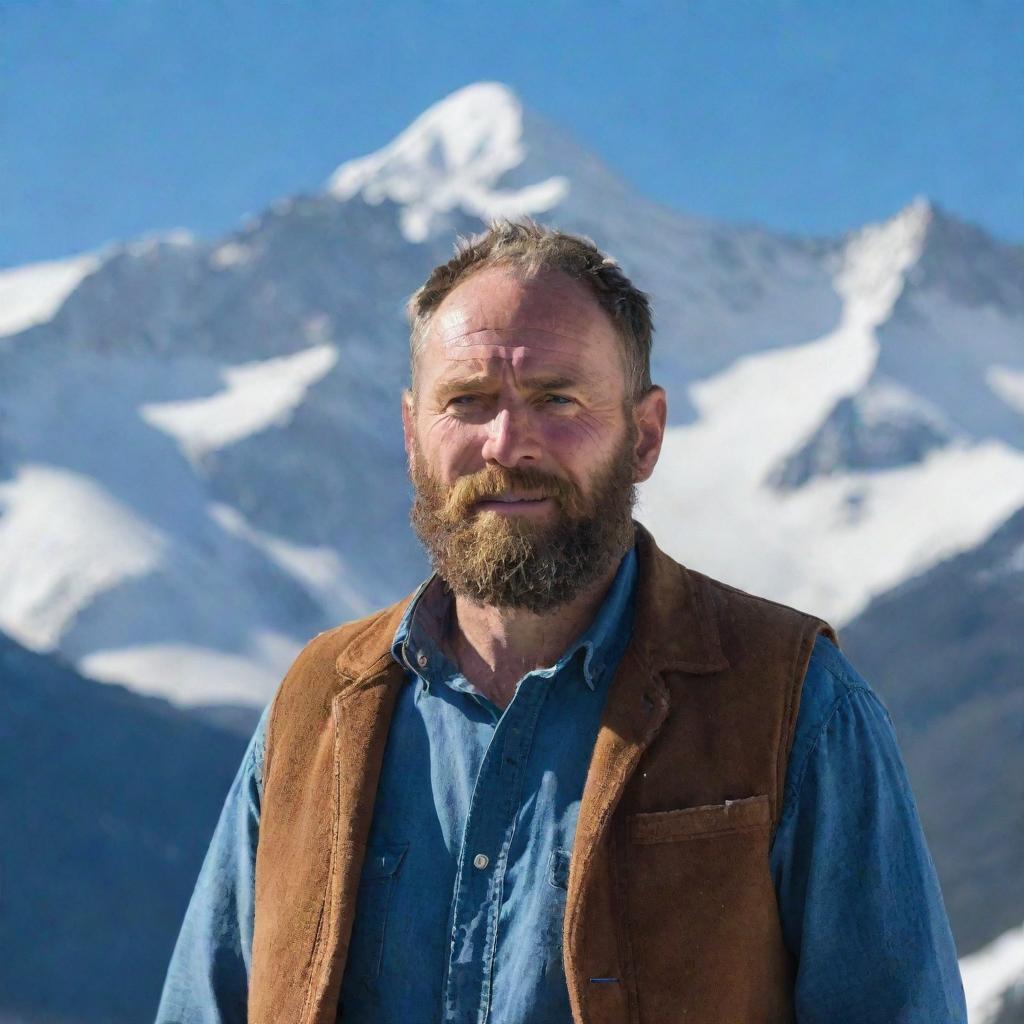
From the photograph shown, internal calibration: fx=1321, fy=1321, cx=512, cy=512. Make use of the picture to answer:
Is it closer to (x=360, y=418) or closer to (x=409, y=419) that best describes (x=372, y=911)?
(x=409, y=419)

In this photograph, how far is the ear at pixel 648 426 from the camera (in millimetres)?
2320

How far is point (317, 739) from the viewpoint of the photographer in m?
2.29

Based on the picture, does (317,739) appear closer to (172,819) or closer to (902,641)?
(172,819)

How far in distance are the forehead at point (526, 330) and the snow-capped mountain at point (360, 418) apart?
42.4m

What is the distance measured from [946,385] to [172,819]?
44.5 meters

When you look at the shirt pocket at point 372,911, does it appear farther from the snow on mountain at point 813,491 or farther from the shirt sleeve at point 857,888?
the snow on mountain at point 813,491

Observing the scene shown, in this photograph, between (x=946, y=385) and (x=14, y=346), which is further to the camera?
(x=946, y=385)

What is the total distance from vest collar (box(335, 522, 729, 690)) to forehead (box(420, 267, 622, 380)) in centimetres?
33

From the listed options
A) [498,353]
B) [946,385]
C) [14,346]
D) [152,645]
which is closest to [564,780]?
[498,353]

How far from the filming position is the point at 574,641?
7.20 ft

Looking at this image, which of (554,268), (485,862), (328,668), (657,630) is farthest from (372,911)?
(554,268)

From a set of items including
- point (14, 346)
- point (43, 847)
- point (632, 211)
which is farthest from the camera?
point (632, 211)

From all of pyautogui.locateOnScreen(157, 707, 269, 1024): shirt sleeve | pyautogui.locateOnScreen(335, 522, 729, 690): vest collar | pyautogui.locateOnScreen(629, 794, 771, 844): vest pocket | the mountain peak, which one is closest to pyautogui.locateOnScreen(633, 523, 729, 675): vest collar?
pyautogui.locateOnScreen(335, 522, 729, 690): vest collar

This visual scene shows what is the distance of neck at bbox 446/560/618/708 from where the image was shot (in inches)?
87.6
